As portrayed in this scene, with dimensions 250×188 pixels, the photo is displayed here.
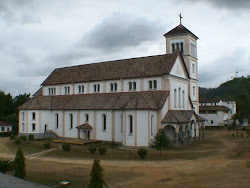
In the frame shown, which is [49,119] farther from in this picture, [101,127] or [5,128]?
[5,128]

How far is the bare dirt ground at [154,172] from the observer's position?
22281 millimetres

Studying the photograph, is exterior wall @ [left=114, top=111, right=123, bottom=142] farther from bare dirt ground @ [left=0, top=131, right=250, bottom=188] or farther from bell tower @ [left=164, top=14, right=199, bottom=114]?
bell tower @ [left=164, top=14, right=199, bottom=114]

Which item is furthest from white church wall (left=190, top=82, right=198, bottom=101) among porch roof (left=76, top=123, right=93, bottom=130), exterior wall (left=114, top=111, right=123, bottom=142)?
porch roof (left=76, top=123, right=93, bottom=130)

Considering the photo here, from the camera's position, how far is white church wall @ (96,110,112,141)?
4719cm

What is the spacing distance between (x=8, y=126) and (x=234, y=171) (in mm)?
58377

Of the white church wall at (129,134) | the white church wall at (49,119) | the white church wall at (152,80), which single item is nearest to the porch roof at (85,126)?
the white church wall at (49,119)

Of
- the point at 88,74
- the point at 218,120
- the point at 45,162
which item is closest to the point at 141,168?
the point at 45,162

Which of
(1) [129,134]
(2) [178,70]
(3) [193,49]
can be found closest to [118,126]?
(1) [129,134]

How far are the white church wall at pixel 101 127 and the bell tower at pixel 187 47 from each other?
2167cm

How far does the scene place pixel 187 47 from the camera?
59500mm

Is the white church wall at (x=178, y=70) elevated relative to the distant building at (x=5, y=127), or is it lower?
elevated

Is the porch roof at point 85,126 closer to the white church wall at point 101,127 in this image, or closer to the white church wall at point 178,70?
the white church wall at point 101,127

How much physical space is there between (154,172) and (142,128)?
15.0 metres

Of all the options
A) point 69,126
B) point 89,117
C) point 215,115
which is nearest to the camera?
point 89,117
